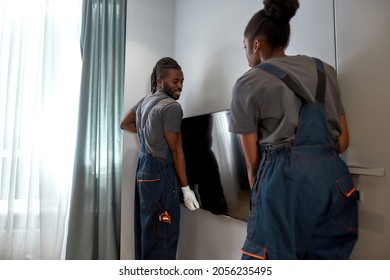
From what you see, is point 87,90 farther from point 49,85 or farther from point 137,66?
point 137,66

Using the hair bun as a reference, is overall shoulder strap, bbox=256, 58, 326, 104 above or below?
below

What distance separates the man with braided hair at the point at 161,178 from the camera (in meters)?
1.49

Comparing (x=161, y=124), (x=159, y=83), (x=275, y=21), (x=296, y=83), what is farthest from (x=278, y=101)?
(x=159, y=83)

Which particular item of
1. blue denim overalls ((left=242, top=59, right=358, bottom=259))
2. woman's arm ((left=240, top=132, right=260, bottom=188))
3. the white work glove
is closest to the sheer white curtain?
the white work glove

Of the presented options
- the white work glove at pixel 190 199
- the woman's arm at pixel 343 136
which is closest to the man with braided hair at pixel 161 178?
the white work glove at pixel 190 199

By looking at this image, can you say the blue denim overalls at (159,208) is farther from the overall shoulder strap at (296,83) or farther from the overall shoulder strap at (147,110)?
the overall shoulder strap at (296,83)

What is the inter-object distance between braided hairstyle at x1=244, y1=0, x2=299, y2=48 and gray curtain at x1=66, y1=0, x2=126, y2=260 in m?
1.57

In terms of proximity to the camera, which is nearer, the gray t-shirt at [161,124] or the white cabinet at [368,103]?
the white cabinet at [368,103]

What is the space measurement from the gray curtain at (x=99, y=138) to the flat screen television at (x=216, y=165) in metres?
0.79

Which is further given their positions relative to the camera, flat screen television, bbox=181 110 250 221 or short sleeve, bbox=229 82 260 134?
flat screen television, bbox=181 110 250 221

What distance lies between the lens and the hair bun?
82cm

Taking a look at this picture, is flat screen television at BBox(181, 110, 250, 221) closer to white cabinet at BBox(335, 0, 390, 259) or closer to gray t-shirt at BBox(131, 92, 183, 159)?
gray t-shirt at BBox(131, 92, 183, 159)

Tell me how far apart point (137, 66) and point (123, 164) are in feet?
2.69

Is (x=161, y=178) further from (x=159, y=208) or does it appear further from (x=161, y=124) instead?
(x=161, y=124)
